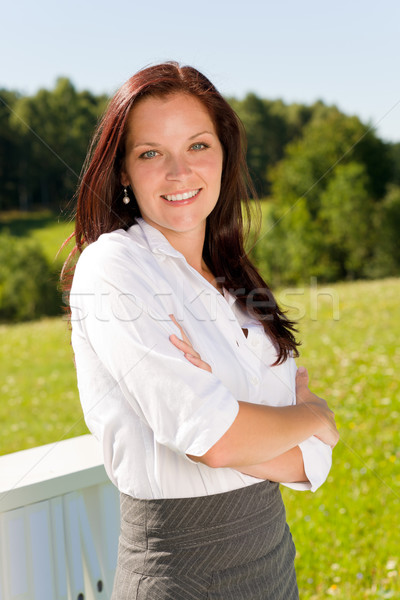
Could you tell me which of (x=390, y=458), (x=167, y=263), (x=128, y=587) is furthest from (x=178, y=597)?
(x=390, y=458)

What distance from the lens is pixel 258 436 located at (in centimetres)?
133

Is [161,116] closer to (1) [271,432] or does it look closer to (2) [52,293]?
(1) [271,432]

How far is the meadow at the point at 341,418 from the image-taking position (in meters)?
3.39

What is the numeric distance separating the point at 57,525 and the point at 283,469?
0.73m

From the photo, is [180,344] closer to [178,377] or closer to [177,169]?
[178,377]

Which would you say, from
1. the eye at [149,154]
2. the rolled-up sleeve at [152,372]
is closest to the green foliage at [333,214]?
the eye at [149,154]

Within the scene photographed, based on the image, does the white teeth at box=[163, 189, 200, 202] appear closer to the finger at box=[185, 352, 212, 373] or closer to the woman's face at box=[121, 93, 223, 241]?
the woman's face at box=[121, 93, 223, 241]

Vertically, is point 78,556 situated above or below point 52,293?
above

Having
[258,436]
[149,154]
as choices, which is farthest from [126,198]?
[258,436]

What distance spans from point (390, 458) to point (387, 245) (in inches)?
1116

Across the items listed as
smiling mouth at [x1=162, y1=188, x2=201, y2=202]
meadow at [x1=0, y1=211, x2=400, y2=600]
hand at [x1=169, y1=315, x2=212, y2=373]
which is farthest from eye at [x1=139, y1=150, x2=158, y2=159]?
meadow at [x1=0, y1=211, x2=400, y2=600]

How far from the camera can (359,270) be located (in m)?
33.0

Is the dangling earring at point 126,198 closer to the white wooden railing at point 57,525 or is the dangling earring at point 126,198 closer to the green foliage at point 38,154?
the white wooden railing at point 57,525

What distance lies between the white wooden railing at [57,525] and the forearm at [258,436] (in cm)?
68
